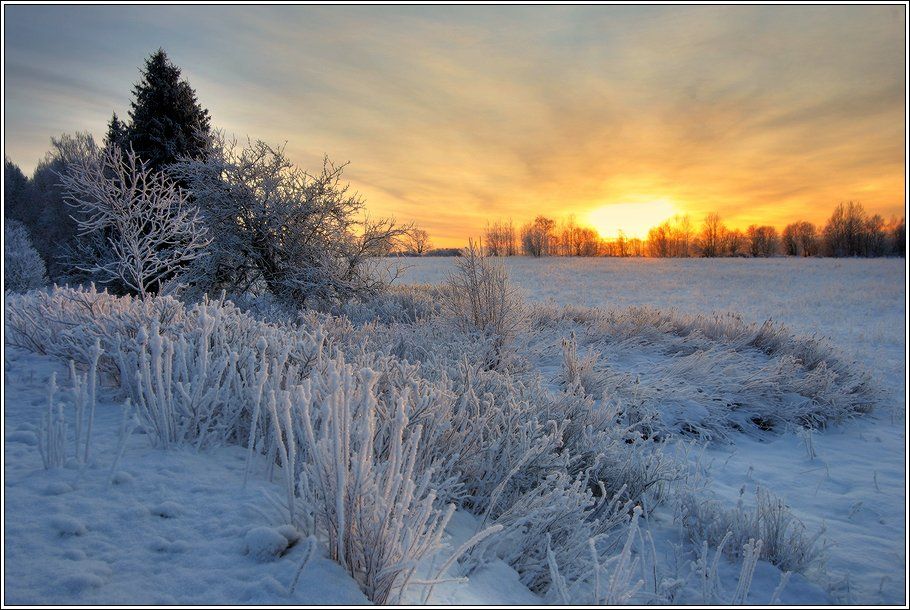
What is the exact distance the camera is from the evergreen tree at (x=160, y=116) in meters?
13.5

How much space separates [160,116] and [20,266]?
6.91 metres

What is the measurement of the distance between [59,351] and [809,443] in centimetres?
728

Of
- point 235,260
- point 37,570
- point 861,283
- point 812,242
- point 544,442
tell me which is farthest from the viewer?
point 812,242

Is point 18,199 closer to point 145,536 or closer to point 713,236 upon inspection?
point 145,536

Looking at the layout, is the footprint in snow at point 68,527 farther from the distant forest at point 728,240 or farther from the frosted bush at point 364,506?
the distant forest at point 728,240

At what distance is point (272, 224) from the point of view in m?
9.81

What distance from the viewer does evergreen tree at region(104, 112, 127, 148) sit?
13.8 meters

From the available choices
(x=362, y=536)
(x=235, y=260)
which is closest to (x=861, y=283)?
(x=235, y=260)

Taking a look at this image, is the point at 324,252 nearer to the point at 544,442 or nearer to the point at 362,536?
the point at 544,442

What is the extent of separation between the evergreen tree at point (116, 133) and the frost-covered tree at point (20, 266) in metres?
3.88

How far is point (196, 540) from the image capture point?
172 cm

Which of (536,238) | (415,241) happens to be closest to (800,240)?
(536,238)

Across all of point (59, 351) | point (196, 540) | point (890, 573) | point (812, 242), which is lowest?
point (890, 573)

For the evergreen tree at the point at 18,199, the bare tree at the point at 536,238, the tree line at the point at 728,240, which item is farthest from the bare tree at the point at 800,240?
the evergreen tree at the point at 18,199
